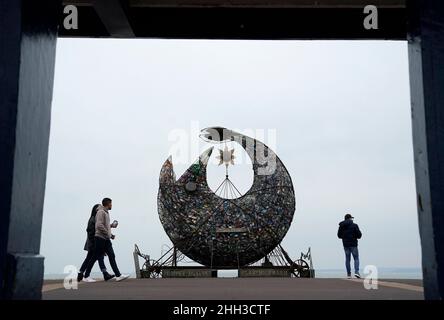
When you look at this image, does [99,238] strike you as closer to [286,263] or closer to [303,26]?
[303,26]

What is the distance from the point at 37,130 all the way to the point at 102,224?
6077 mm

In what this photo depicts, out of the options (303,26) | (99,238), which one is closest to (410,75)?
(303,26)

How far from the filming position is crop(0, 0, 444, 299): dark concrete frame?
7.38ft

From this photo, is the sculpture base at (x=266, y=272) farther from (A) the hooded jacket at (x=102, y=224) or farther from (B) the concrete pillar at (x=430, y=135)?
(B) the concrete pillar at (x=430, y=135)

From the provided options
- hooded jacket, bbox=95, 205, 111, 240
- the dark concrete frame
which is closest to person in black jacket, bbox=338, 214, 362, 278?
hooded jacket, bbox=95, 205, 111, 240

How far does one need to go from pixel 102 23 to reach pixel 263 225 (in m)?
13.8

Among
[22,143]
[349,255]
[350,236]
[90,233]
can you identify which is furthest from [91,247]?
[22,143]

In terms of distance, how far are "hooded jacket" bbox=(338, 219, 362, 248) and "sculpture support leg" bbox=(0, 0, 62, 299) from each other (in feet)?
30.7

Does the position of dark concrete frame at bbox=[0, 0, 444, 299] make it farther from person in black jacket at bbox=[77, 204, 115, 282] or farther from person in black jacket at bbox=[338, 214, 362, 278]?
person in black jacket at bbox=[338, 214, 362, 278]

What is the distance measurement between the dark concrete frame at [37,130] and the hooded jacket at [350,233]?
8836mm

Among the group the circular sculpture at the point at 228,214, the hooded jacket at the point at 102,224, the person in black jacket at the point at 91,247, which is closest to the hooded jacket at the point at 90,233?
the person in black jacket at the point at 91,247

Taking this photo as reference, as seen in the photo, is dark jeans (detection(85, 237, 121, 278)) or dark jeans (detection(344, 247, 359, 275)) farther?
dark jeans (detection(344, 247, 359, 275))

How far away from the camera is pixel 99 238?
8461mm

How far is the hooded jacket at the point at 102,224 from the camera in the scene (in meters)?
8.40
